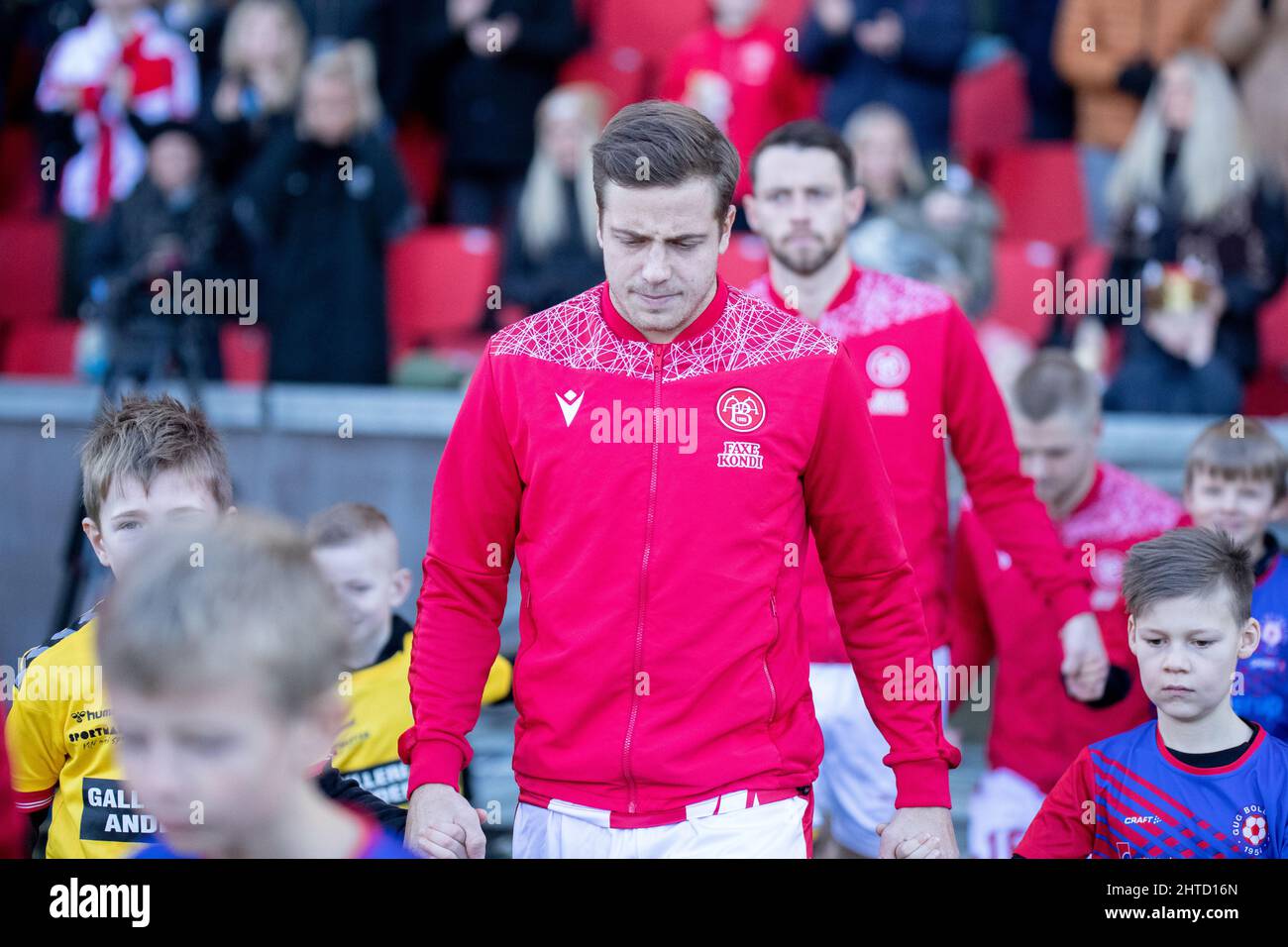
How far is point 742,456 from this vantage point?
Result: 2887 millimetres

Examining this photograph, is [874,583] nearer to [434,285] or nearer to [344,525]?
[344,525]

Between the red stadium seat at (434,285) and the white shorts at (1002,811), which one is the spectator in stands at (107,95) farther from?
the white shorts at (1002,811)

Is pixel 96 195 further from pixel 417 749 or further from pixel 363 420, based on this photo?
pixel 417 749

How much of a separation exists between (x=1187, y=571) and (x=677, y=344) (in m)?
1.22

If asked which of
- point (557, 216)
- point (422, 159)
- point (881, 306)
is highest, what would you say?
point (422, 159)

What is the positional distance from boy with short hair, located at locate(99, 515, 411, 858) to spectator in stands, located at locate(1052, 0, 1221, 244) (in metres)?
6.19

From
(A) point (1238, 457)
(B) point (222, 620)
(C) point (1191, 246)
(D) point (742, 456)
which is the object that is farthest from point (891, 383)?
(C) point (1191, 246)

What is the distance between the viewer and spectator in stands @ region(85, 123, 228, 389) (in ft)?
21.6

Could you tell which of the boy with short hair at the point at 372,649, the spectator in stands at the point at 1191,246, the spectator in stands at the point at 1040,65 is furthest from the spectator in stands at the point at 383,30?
the boy with short hair at the point at 372,649

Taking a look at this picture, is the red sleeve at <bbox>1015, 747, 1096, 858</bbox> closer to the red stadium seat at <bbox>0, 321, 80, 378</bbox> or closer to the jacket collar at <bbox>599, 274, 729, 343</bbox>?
the jacket collar at <bbox>599, 274, 729, 343</bbox>

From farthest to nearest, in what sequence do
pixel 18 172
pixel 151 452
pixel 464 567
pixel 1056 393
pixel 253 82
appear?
pixel 18 172
pixel 253 82
pixel 1056 393
pixel 151 452
pixel 464 567

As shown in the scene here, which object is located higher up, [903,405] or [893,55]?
[893,55]

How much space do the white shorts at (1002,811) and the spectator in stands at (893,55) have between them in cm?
395
